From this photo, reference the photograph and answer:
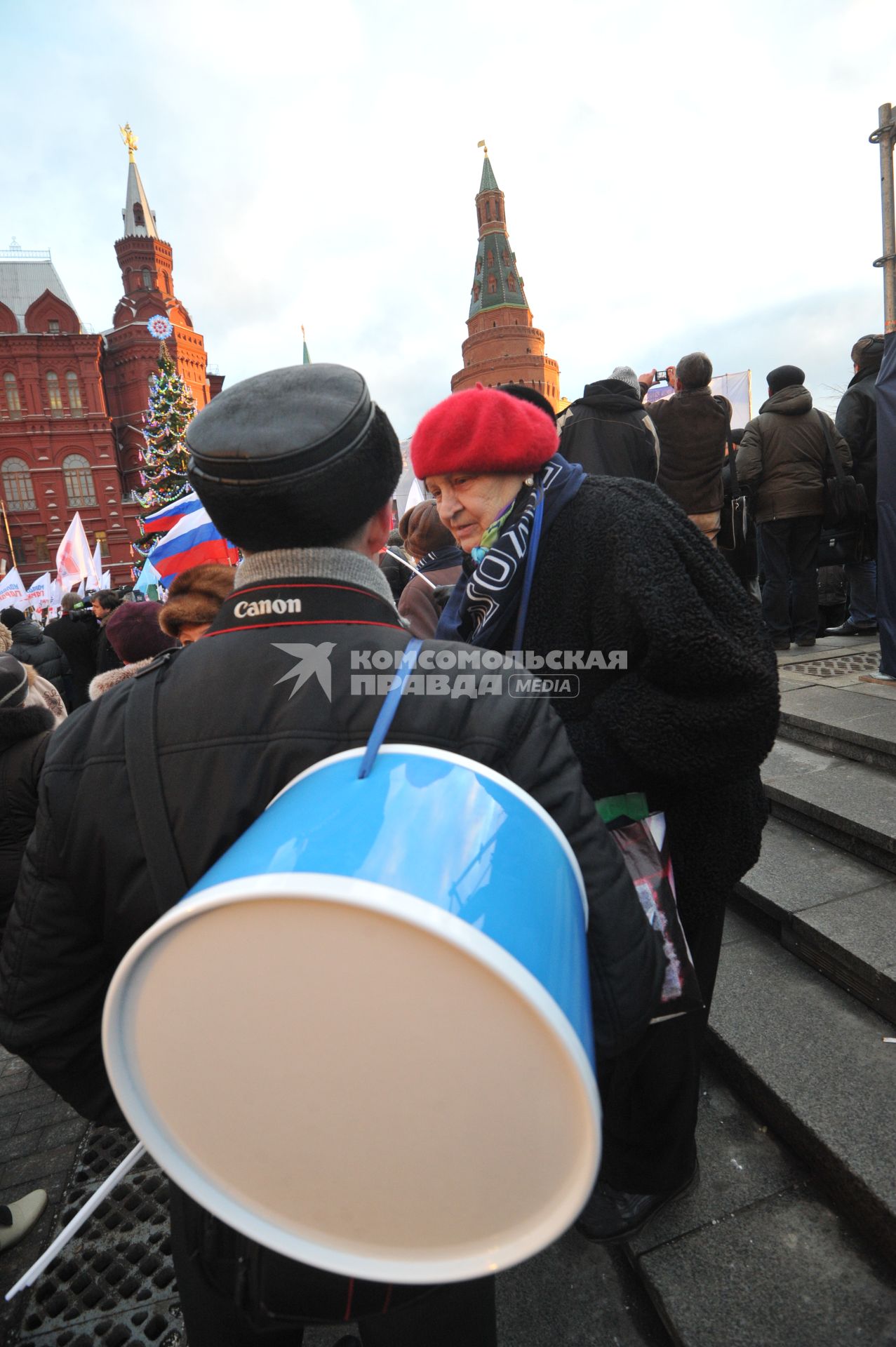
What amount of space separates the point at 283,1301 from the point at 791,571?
211 inches

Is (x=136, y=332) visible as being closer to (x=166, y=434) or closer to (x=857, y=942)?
(x=166, y=434)

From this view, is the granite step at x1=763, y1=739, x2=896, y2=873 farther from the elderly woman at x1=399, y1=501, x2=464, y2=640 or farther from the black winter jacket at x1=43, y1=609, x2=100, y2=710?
the black winter jacket at x1=43, y1=609, x2=100, y2=710

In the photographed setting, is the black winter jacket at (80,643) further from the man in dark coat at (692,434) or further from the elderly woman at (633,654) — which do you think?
the elderly woman at (633,654)

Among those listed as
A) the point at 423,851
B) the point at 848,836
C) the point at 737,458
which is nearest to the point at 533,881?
the point at 423,851

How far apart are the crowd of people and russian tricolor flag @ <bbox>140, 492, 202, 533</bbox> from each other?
5.37 metres

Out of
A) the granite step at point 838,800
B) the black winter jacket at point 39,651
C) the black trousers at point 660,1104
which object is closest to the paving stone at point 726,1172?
the black trousers at point 660,1104

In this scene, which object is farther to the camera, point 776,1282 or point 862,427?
point 862,427

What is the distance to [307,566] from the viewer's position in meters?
1.05

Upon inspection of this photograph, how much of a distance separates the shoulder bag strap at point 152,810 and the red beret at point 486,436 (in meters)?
0.95

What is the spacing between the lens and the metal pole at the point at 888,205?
189 inches

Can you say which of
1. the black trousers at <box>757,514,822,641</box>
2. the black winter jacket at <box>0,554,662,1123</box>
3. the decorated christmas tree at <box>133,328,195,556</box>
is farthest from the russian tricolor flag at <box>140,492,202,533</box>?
the decorated christmas tree at <box>133,328,195,556</box>

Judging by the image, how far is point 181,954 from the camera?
71 centimetres

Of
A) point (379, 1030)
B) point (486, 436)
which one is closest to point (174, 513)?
point (486, 436)

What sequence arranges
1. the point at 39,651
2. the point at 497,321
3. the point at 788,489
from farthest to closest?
the point at 497,321 < the point at 39,651 < the point at 788,489
